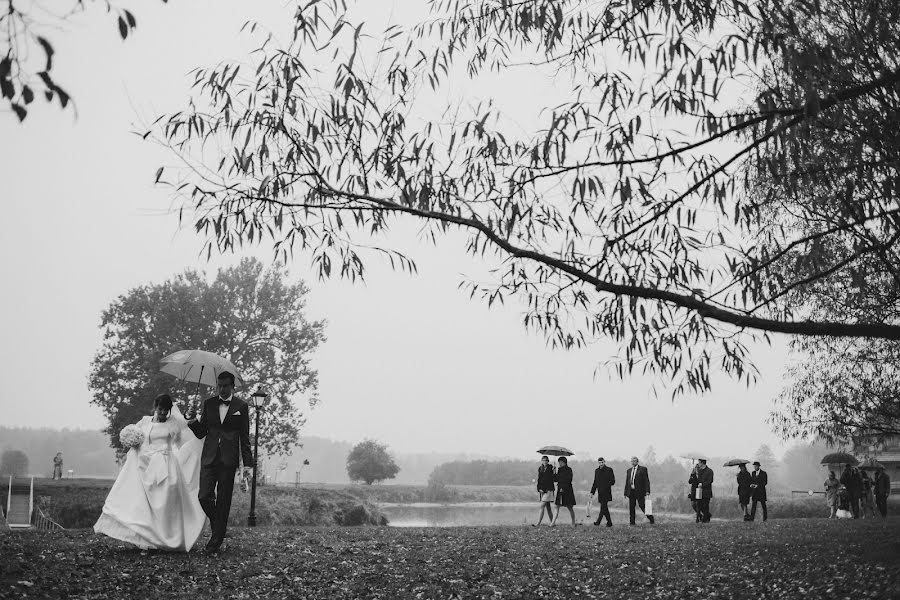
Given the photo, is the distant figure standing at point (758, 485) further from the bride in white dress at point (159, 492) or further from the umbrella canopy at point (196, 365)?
the bride in white dress at point (159, 492)

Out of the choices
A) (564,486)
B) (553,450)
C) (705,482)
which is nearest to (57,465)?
(553,450)

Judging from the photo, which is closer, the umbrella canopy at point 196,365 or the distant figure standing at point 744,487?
the umbrella canopy at point 196,365

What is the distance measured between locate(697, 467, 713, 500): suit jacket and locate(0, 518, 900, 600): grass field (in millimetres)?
11049

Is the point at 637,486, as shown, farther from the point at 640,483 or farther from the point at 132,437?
the point at 132,437

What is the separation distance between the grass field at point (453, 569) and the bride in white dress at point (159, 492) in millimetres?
303

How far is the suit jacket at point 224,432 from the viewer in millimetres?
10000

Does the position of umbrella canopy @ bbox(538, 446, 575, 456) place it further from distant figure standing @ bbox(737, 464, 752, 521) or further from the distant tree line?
the distant tree line

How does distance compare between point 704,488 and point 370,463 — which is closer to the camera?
point 704,488

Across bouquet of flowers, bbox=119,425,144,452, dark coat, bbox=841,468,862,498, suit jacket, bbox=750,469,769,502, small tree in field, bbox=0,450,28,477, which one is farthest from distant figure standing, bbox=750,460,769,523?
small tree in field, bbox=0,450,28,477

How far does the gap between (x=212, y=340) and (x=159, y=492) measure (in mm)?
34020

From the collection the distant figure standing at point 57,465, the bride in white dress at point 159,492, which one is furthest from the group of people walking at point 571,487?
the distant figure standing at point 57,465

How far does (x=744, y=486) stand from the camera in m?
25.0

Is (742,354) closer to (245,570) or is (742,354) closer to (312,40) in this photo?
(312,40)

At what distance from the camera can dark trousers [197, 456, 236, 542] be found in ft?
32.1
